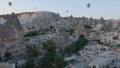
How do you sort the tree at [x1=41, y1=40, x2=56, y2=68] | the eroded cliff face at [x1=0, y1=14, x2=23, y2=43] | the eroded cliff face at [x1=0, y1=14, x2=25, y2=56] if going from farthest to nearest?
the eroded cliff face at [x1=0, y1=14, x2=23, y2=43] → the eroded cliff face at [x1=0, y1=14, x2=25, y2=56] → the tree at [x1=41, y1=40, x2=56, y2=68]

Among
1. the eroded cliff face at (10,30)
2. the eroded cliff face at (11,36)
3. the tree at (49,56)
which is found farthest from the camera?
the eroded cliff face at (10,30)

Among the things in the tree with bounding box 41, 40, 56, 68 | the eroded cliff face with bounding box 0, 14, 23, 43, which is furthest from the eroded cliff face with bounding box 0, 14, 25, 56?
the tree with bounding box 41, 40, 56, 68

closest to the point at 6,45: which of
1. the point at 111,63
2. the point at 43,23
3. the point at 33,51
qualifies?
the point at 33,51

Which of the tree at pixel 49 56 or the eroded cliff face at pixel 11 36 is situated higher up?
the eroded cliff face at pixel 11 36


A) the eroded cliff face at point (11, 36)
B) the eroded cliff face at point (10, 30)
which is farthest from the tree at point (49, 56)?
the eroded cliff face at point (10, 30)

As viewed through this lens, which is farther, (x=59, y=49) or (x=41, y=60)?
(x=59, y=49)

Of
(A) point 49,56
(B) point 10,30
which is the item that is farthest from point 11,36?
(A) point 49,56

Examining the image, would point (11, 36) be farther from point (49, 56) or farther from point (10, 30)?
point (49, 56)

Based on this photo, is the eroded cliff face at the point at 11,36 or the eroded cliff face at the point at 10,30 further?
the eroded cliff face at the point at 10,30

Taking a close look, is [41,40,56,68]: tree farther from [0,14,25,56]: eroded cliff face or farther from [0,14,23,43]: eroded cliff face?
[0,14,23,43]: eroded cliff face

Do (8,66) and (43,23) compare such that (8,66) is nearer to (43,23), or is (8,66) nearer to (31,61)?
(31,61)

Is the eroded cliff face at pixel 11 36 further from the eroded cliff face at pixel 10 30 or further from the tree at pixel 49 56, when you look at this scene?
the tree at pixel 49 56
